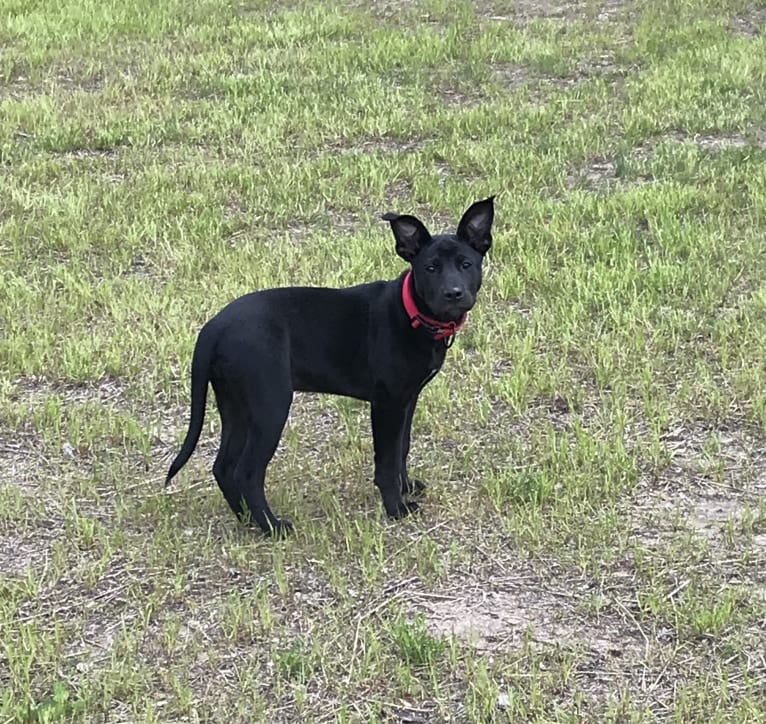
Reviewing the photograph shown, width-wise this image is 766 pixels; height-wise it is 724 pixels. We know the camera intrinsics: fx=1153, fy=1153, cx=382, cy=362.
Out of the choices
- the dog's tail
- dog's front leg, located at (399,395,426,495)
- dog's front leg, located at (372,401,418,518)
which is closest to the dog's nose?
dog's front leg, located at (372,401,418,518)

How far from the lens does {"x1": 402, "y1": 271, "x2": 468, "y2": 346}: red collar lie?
488 cm

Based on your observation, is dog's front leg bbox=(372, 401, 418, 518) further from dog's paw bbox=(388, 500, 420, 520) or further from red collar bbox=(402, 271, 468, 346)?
red collar bbox=(402, 271, 468, 346)

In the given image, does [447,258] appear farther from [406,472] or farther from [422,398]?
[422,398]

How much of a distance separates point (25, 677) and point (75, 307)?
394cm

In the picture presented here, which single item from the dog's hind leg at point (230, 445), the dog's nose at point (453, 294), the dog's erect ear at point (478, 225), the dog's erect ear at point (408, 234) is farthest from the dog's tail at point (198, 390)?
the dog's erect ear at point (478, 225)

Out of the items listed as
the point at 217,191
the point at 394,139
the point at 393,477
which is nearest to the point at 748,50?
the point at 394,139

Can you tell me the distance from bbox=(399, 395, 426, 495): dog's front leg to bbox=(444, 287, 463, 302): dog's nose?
699 millimetres

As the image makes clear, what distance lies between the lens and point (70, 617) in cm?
454

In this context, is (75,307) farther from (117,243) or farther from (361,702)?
(361,702)

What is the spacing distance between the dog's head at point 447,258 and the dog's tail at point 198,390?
91 cm

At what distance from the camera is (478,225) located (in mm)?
4949

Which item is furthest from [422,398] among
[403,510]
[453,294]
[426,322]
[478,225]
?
[453,294]

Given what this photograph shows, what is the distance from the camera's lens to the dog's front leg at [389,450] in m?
5.06

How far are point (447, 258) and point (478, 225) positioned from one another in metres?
0.23
